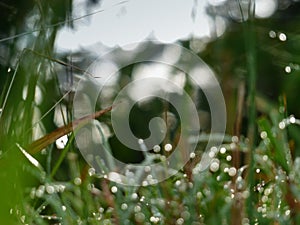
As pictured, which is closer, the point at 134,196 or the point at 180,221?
the point at 180,221

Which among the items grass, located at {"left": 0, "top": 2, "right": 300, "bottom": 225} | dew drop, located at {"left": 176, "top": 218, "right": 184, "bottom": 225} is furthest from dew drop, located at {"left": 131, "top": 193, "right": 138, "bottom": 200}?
dew drop, located at {"left": 176, "top": 218, "right": 184, "bottom": 225}

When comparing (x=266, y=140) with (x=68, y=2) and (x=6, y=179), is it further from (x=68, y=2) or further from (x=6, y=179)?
(x=6, y=179)

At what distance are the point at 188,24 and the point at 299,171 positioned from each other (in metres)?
0.26

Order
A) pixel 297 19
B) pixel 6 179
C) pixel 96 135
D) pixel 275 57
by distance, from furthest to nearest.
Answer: pixel 297 19 < pixel 275 57 < pixel 96 135 < pixel 6 179

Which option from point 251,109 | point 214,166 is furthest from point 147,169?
point 251,109

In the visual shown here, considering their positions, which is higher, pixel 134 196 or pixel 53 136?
pixel 53 136

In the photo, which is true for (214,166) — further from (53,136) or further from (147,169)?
(53,136)

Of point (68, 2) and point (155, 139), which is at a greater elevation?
point (68, 2)

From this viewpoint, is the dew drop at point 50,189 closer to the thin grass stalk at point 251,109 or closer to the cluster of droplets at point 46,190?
the cluster of droplets at point 46,190

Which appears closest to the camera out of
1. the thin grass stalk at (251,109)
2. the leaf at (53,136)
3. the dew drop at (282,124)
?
the thin grass stalk at (251,109)

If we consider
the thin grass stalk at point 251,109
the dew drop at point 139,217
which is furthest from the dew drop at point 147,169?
the thin grass stalk at point 251,109

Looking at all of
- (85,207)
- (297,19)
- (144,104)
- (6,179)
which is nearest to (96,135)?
(85,207)

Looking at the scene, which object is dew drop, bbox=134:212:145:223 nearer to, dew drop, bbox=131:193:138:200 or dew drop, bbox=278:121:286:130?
dew drop, bbox=131:193:138:200

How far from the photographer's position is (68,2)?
0.89 m
